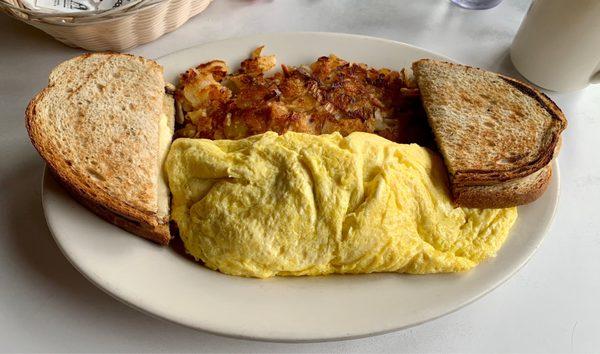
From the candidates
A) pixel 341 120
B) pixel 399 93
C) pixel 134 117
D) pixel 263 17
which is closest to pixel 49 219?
pixel 134 117

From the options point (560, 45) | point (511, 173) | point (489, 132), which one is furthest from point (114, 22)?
point (560, 45)

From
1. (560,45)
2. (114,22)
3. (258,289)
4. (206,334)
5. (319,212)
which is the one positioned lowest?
(206,334)

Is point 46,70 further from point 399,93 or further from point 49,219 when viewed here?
point 399,93

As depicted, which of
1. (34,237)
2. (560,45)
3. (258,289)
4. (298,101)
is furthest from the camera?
(560,45)

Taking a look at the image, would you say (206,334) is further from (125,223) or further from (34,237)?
(34,237)

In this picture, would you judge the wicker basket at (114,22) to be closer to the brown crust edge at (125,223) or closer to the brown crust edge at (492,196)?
the brown crust edge at (125,223)

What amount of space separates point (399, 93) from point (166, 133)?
3.34ft

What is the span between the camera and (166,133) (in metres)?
2.07

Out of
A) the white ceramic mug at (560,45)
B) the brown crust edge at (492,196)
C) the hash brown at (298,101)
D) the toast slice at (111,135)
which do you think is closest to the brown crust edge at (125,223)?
the toast slice at (111,135)

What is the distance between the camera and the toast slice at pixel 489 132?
1872 millimetres

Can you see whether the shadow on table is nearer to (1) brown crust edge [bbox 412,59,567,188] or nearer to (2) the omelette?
(2) the omelette

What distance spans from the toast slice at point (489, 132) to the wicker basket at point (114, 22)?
1.25m

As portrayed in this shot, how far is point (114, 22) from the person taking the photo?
231 centimetres

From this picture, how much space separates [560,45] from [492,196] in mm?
1098
